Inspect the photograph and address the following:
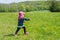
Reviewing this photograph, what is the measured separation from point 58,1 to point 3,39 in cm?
5797

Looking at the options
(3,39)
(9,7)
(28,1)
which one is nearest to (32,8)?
(9,7)

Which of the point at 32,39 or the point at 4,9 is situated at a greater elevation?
the point at 32,39

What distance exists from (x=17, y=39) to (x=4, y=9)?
5342 cm

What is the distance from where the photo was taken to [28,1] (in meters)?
76.8

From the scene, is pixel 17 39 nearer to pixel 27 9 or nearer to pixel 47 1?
pixel 27 9

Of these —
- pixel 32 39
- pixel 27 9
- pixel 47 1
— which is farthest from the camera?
pixel 47 1

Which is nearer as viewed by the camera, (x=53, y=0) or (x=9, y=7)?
(x=9, y=7)

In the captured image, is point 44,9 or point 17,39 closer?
point 17,39

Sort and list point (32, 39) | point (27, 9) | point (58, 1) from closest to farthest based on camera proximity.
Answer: point (32, 39)
point (27, 9)
point (58, 1)

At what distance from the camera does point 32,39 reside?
10922mm

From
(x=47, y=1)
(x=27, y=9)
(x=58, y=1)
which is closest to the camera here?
(x=27, y=9)

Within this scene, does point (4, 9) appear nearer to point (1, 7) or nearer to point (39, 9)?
point (1, 7)

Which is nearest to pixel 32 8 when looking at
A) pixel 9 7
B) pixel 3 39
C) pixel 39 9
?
pixel 39 9

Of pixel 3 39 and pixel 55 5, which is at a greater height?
pixel 3 39
